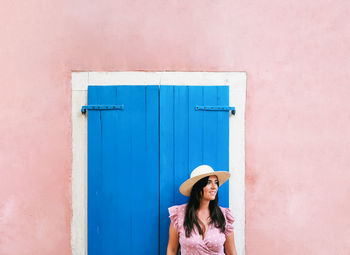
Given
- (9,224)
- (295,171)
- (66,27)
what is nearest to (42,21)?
(66,27)

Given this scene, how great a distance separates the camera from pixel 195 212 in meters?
2.77

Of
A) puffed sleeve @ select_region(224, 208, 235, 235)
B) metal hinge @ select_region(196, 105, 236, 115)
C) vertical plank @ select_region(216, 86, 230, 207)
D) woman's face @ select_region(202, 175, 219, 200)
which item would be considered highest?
metal hinge @ select_region(196, 105, 236, 115)

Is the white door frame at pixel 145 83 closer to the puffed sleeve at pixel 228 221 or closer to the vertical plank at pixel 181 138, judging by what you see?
the vertical plank at pixel 181 138

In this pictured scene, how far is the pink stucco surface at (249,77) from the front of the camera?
126 inches

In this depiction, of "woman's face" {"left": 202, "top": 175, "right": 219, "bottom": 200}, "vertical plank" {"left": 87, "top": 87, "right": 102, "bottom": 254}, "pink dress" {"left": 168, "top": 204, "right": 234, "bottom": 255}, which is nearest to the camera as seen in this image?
"pink dress" {"left": 168, "top": 204, "right": 234, "bottom": 255}

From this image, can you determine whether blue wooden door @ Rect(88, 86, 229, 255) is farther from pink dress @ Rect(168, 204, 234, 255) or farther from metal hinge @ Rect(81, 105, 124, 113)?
pink dress @ Rect(168, 204, 234, 255)

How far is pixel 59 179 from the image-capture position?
10.5ft

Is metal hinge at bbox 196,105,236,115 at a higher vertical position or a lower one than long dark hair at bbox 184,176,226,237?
higher

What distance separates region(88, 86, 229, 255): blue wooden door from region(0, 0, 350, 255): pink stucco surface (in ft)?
0.97

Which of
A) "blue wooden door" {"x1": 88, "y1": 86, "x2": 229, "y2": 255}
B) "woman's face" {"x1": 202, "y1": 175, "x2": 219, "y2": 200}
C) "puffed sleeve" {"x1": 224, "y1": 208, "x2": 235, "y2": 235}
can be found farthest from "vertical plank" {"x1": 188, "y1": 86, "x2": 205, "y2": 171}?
"puffed sleeve" {"x1": 224, "y1": 208, "x2": 235, "y2": 235}

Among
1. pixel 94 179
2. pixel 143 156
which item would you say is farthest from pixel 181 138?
pixel 94 179

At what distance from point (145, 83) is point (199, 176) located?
1.21 meters

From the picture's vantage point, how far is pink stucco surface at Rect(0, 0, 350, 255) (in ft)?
10.5

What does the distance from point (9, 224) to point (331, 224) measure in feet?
11.7
